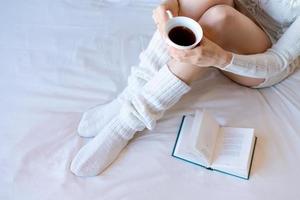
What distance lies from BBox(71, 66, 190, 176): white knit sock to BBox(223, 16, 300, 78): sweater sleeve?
142mm

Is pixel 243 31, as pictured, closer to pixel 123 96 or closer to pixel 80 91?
pixel 123 96

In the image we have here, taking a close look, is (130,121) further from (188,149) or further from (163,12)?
(163,12)

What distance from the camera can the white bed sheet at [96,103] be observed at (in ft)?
3.28

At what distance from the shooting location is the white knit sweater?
0.96 meters

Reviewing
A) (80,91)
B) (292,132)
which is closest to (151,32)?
(80,91)

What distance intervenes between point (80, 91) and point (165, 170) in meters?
0.34

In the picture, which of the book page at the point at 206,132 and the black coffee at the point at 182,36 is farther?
the book page at the point at 206,132

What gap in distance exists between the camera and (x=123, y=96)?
1.10 m

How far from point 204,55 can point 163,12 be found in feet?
0.49

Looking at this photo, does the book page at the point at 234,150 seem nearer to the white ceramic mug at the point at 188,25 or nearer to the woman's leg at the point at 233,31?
the woman's leg at the point at 233,31

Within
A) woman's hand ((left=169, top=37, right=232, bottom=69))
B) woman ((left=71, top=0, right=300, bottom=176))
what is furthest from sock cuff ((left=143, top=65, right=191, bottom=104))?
woman's hand ((left=169, top=37, right=232, bottom=69))

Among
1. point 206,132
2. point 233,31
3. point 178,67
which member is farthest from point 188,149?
point 233,31

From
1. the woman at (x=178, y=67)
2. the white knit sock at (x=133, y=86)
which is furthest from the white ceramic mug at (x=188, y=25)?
the white knit sock at (x=133, y=86)

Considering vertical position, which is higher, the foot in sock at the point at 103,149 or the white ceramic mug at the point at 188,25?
the white ceramic mug at the point at 188,25
